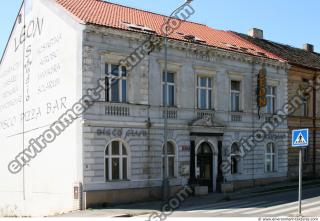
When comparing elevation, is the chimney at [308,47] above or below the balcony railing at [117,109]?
above

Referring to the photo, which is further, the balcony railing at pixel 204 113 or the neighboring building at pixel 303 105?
the neighboring building at pixel 303 105

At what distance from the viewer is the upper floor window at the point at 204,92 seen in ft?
85.3

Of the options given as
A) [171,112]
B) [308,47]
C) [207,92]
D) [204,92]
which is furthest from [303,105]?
[171,112]

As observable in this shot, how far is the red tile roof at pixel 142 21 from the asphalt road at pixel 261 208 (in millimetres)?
8939

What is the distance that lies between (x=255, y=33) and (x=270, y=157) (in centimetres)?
1145

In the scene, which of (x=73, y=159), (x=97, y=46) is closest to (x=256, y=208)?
(x=73, y=159)

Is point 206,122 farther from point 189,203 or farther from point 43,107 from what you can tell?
point 43,107

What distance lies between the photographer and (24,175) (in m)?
26.7

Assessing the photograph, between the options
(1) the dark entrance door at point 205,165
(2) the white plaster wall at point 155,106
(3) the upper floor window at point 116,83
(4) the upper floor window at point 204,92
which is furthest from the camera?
(4) the upper floor window at point 204,92

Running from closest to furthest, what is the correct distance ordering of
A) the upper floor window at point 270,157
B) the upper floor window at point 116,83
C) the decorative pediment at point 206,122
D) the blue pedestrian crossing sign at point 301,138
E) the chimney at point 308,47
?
the blue pedestrian crossing sign at point 301,138
the upper floor window at point 116,83
the decorative pediment at point 206,122
the upper floor window at point 270,157
the chimney at point 308,47

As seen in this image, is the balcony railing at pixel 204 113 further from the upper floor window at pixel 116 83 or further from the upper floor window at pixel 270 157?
the upper floor window at pixel 270 157

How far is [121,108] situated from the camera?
22.2 m

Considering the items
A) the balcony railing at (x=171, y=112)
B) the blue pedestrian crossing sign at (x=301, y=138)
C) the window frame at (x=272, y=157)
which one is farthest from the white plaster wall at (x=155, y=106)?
the blue pedestrian crossing sign at (x=301, y=138)

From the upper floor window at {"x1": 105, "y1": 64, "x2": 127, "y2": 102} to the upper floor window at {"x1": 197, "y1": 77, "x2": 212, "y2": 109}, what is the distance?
16.4 feet
